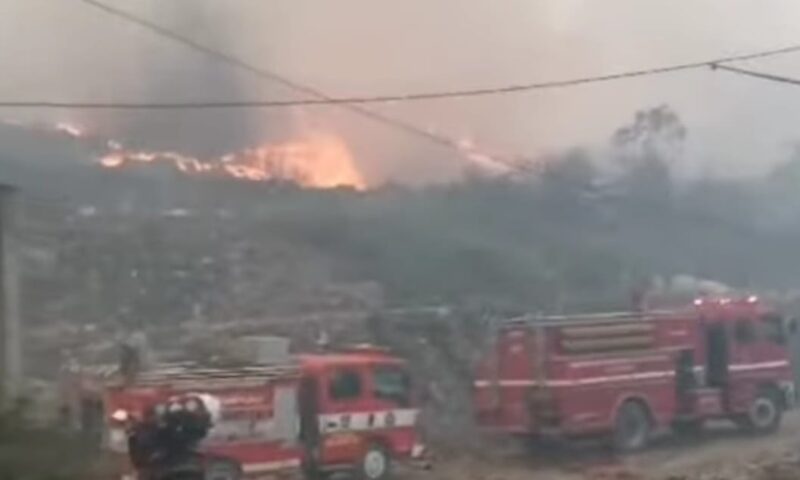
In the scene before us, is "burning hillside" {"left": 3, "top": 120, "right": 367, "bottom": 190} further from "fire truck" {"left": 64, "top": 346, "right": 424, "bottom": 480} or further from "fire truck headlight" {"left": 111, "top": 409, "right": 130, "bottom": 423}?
"fire truck headlight" {"left": 111, "top": 409, "right": 130, "bottom": 423}

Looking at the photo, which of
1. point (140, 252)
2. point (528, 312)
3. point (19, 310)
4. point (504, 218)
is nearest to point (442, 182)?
point (504, 218)

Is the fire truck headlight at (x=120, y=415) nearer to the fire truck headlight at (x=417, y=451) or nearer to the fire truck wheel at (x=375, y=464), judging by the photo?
the fire truck wheel at (x=375, y=464)

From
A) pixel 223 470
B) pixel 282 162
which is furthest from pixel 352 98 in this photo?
pixel 223 470

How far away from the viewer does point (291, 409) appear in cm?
1177

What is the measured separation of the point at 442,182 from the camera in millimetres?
17766

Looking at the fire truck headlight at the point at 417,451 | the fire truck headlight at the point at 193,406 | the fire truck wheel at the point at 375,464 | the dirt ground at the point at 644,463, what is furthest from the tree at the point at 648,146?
the fire truck headlight at the point at 193,406

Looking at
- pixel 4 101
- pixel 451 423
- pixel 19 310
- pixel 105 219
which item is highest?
pixel 4 101

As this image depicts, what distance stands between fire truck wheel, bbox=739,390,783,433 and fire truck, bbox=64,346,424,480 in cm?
387

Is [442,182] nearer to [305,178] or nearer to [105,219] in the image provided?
[305,178]

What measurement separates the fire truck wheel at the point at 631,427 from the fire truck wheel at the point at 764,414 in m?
1.39

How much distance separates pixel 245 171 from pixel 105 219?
1835mm

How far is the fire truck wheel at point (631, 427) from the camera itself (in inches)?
551

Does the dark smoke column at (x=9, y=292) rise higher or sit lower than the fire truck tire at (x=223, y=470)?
higher

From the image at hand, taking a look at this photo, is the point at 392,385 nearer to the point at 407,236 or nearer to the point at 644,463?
the point at 644,463
